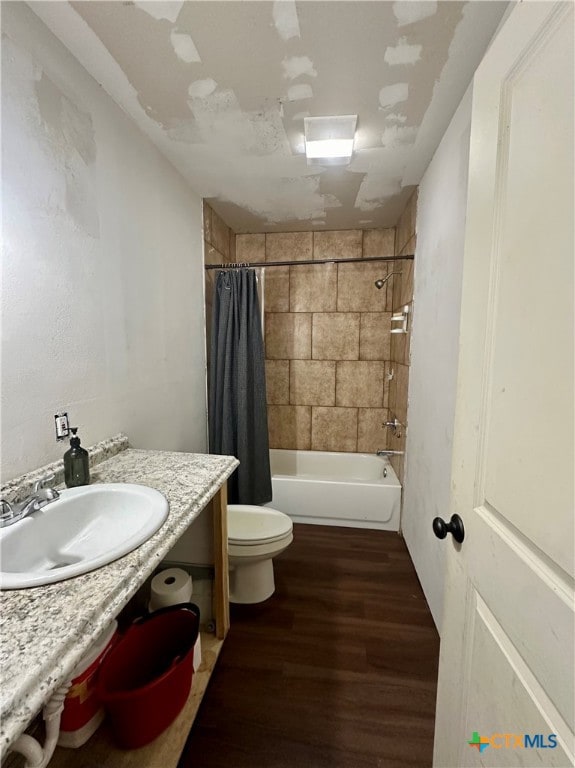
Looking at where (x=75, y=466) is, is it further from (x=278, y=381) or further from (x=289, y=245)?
(x=289, y=245)

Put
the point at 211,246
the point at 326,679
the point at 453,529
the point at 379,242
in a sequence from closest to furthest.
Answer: the point at 453,529 < the point at 326,679 < the point at 211,246 < the point at 379,242

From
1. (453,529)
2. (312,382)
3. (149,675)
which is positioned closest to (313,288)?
(312,382)

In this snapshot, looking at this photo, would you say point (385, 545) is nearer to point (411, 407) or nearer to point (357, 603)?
point (357, 603)

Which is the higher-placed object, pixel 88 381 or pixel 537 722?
pixel 88 381

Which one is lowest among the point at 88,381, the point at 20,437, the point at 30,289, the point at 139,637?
the point at 139,637

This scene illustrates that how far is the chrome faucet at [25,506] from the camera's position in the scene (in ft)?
2.61

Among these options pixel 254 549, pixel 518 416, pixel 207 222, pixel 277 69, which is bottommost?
pixel 254 549

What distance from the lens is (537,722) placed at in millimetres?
506

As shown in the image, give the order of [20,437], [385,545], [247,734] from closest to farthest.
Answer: [20,437]
[247,734]
[385,545]

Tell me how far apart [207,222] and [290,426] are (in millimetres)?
1894

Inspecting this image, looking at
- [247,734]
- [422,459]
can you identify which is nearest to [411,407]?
[422,459]

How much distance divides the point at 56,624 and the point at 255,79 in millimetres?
1768

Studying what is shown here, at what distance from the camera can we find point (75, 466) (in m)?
1.05

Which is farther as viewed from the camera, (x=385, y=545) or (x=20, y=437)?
(x=385, y=545)
